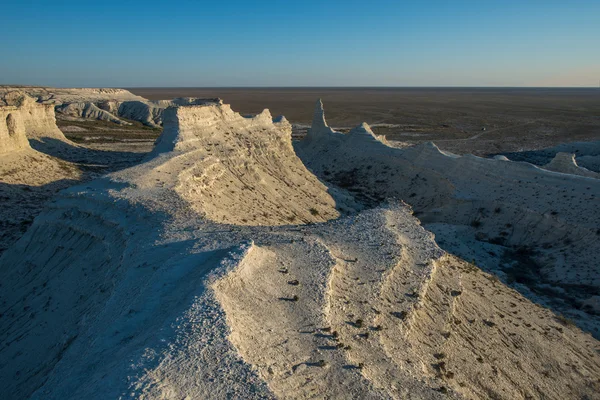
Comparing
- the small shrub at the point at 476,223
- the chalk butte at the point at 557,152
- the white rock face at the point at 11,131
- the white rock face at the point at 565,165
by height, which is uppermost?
the white rock face at the point at 11,131

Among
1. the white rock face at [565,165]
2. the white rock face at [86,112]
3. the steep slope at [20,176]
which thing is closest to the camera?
the steep slope at [20,176]

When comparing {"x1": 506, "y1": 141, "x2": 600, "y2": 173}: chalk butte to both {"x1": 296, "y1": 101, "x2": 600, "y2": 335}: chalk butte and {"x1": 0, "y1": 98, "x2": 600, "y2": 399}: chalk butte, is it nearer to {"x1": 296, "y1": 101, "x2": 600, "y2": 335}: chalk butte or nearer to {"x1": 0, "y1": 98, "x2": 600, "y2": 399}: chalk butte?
{"x1": 296, "y1": 101, "x2": 600, "y2": 335}: chalk butte

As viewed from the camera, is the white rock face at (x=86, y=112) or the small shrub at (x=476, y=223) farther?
the white rock face at (x=86, y=112)

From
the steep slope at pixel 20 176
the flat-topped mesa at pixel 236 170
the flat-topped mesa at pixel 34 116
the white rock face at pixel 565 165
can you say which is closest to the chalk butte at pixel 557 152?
the white rock face at pixel 565 165

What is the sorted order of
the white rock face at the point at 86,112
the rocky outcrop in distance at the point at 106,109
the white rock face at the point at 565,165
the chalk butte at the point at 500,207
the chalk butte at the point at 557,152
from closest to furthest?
the chalk butte at the point at 500,207
the white rock face at the point at 565,165
the chalk butte at the point at 557,152
the white rock face at the point at 86,112
the rocky outcrop in distance at the point at 106,109

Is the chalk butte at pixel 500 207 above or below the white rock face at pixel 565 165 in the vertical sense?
below

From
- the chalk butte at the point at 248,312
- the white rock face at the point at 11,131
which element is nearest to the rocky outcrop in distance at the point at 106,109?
the white rock face at the point at 11,131

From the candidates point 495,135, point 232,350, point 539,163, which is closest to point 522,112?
point 495,135

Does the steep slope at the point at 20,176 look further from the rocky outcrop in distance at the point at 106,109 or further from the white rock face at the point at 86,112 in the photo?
the rocky outcrop in distance at the point at 106,109

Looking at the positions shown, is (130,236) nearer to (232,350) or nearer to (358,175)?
(232,350)
